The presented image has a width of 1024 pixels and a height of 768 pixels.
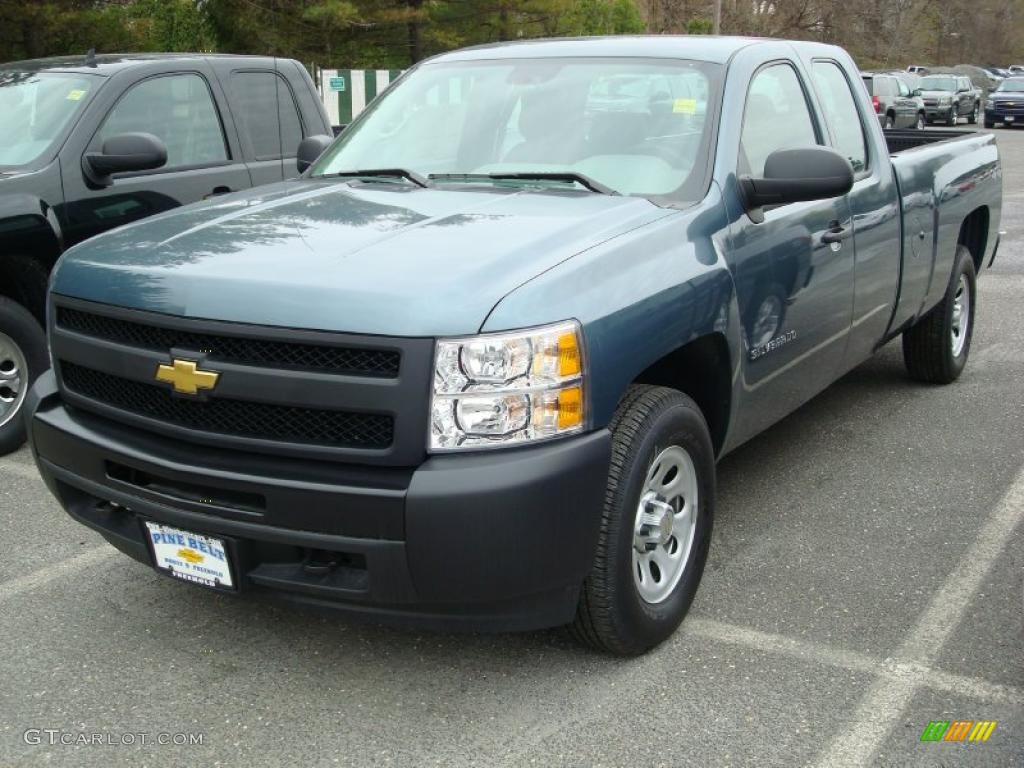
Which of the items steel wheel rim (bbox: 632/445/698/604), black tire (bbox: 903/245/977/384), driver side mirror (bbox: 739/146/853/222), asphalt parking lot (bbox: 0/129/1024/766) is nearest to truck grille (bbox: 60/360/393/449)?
asphalt parking lot (bbox: 0/129/1024/766)

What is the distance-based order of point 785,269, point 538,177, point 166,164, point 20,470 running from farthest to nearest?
1. point 166,164
2. point 20,470
3. point 785,269
4. point 538,177

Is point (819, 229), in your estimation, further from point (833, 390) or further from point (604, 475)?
point (833, 390)

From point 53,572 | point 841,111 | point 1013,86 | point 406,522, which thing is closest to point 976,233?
point 841,111

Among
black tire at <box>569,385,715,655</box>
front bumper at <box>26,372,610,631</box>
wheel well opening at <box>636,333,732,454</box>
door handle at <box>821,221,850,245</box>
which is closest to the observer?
front bumper at <box>26,372,610,631</box>

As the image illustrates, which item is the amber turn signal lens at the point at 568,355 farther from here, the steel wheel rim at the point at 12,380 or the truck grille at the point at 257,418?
the steel wheel rim at the point at 12,380

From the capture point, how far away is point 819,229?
442 centimetres

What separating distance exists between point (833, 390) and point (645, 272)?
3.52 m

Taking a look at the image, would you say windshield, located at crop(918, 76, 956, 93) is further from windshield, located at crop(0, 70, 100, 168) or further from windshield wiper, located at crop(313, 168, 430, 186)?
windshield wiper, located at crop(313, 168, 430, 186)

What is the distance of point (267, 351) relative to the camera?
3.00 m

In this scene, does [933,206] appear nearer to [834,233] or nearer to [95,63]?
[834,233]

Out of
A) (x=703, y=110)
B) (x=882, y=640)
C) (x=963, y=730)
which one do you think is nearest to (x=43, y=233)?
(x=703, y=110)

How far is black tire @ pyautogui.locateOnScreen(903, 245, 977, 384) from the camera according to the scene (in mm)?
6277

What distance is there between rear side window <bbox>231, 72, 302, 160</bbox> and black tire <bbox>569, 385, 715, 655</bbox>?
12.9 ft

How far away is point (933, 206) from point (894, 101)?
2809 centimetres
